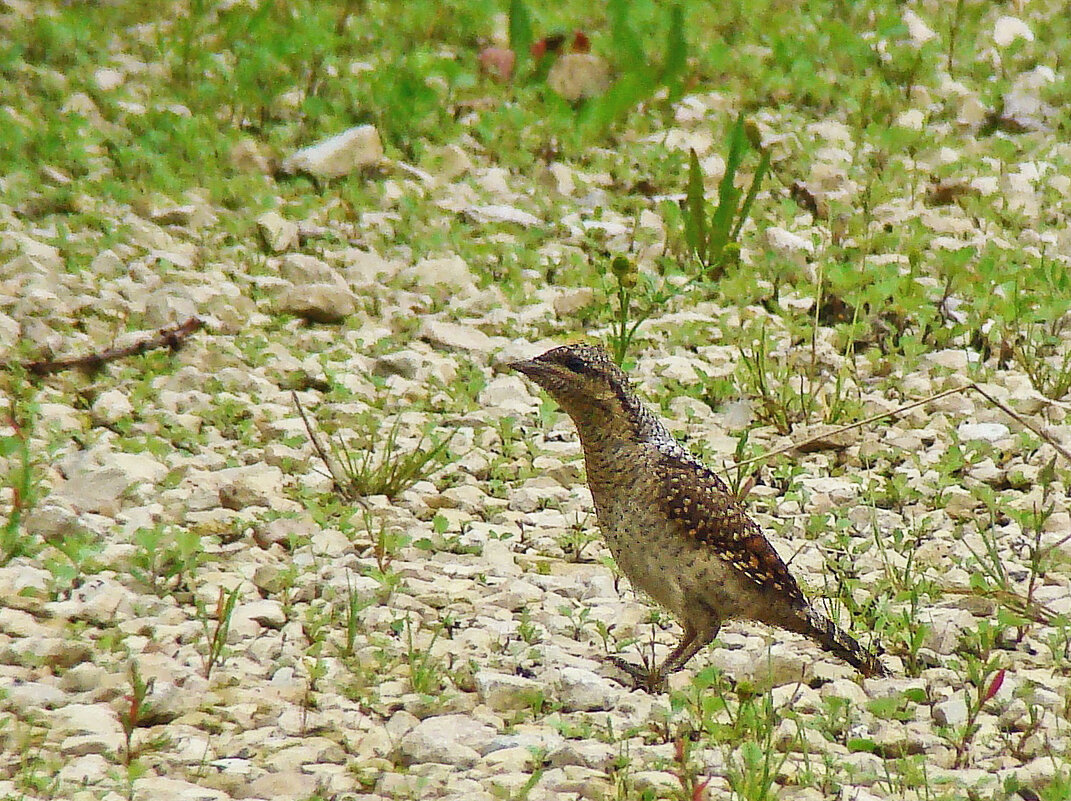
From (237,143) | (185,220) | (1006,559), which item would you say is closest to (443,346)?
(185,220)

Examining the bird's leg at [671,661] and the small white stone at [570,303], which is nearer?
the bird's leg at [671,661]

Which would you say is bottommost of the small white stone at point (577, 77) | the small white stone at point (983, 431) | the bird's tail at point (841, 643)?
the bird's tail at point (841, 643)

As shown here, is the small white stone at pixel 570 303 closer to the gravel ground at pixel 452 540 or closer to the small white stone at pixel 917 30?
the gravel ground at pixel 452 540

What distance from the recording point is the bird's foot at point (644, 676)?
4070mm

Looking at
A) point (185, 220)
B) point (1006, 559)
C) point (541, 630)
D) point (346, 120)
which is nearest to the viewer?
point (541, 630)

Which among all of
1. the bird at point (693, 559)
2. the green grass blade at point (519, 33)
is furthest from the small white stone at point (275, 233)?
the bird at point (693, 559)

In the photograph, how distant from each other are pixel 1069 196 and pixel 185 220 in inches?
155

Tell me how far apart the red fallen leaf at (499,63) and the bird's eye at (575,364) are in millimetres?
3849

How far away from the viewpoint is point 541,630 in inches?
171

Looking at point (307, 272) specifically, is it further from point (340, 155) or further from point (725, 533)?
point (725, 533)

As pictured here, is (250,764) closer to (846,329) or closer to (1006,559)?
(1006,559)

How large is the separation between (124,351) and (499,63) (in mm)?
3086

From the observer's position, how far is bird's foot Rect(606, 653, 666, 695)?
4070 mm

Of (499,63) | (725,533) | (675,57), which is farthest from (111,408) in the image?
(675,57)
